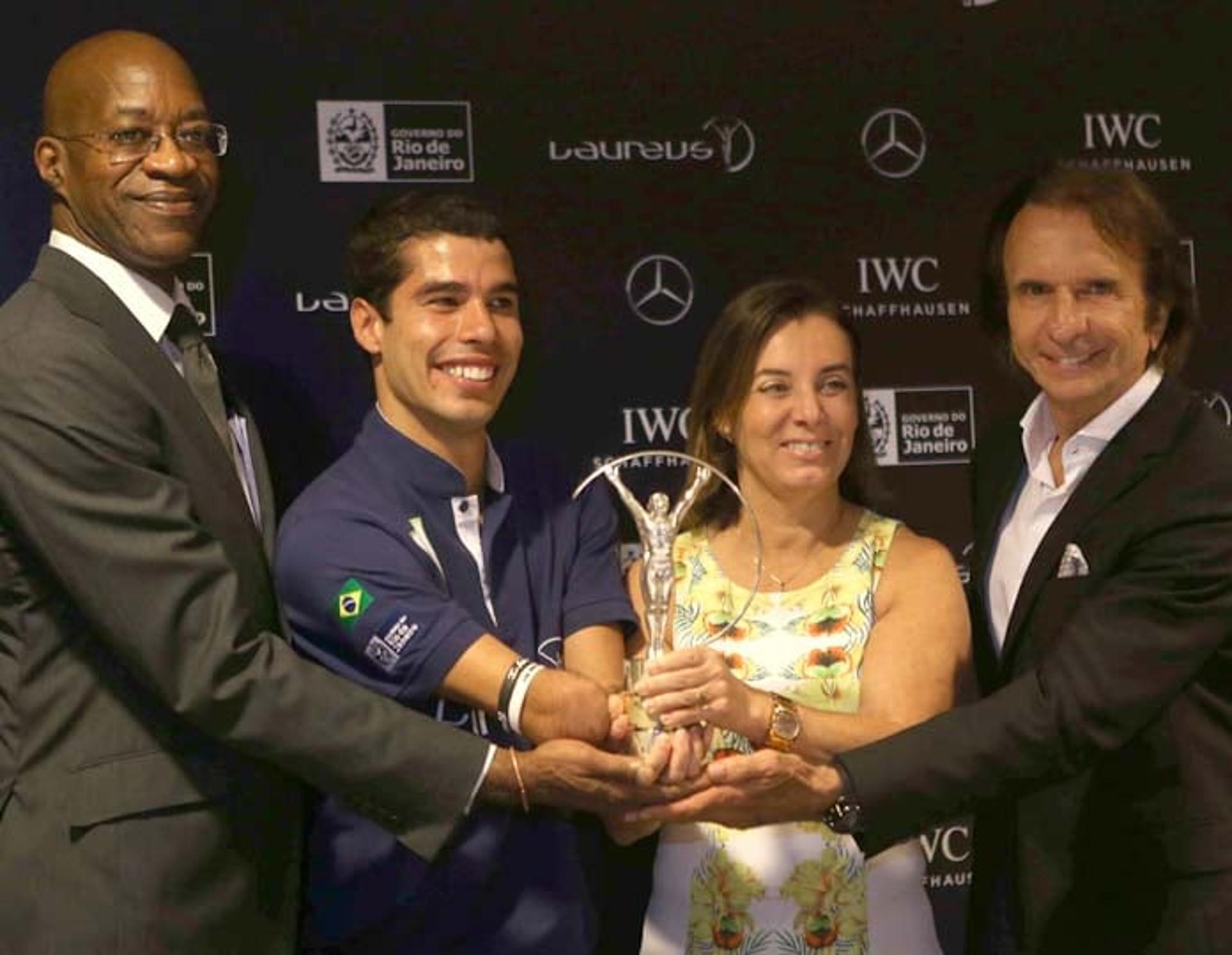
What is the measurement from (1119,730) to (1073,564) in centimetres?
25

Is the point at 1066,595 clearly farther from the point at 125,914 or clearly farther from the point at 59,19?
the point at 59,19

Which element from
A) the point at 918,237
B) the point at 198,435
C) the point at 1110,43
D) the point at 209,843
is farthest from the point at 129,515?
the point at 1110,43

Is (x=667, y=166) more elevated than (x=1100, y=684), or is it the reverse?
(x=667, y=166)

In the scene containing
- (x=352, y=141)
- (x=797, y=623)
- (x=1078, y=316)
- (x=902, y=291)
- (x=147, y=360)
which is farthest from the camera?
(x=902, y=291)

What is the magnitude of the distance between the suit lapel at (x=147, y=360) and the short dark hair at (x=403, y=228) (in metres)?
0.44

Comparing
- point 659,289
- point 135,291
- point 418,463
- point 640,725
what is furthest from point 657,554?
point 659,289

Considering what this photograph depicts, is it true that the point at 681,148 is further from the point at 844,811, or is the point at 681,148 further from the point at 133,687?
the point at 133,687

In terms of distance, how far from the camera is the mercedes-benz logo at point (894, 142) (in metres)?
3.93

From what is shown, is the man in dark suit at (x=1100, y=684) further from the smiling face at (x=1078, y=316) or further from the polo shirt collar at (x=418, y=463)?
the polo shirt collar at (x=418, y=463)

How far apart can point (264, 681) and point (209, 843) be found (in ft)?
0.83

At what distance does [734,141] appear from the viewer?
387 cm

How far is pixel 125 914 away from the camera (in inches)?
106

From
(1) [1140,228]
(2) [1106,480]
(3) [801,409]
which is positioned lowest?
(2) [1106,480]

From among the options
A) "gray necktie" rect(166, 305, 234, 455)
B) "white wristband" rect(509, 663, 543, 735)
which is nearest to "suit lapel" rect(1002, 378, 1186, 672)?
"white wristband" rect(509, 663, 543, 735)
